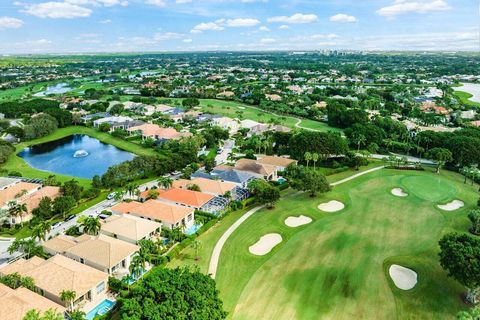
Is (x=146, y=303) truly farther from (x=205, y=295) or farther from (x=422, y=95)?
(x=422, y=95)

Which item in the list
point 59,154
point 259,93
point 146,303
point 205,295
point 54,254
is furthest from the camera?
point 259,93

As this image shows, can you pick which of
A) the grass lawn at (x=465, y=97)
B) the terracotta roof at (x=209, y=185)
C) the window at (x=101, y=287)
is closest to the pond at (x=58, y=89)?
the terracotta roof at (x=209, y=185)

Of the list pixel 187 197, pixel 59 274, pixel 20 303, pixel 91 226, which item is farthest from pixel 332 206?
pixel 20 303

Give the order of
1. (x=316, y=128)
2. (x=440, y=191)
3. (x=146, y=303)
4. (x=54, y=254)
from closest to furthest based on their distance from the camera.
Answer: (x=146, y=303) → (x=54, y=254) → (x=440, y=191) → (x=316, y=128)

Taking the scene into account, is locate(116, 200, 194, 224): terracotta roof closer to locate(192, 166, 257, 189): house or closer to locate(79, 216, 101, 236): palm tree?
locate(79, 216, 101, 236): palm tree

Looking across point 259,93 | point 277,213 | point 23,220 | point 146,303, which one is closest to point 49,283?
point 146,303

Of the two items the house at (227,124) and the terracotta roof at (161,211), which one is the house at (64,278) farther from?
the house at (227,124)

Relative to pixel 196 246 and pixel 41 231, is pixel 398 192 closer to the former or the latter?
pixel 196 246
